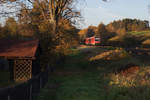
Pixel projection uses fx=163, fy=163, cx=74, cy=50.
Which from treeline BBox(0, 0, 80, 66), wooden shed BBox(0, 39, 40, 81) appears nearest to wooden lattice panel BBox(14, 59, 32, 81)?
wooden shed BBox(0, 39, 40, 81)

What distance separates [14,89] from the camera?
691cm

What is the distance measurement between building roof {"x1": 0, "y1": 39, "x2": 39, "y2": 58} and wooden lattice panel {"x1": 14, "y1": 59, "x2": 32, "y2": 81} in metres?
0.89

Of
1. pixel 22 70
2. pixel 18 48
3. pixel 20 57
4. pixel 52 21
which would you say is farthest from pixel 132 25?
pixel 20 57

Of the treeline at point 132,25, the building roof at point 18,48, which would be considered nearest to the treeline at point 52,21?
the building roof at point 18,48

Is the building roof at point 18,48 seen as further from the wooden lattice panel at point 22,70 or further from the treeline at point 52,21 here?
the treeline at point 52,21

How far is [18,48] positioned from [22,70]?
2069mm

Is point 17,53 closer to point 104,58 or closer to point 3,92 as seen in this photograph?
point 3,92

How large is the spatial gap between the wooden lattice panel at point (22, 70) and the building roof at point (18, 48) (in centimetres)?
89

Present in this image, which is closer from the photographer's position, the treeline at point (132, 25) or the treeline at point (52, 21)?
the treeline at point (52, 21)

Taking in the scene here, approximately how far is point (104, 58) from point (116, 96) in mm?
19395

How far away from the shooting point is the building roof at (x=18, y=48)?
1383 centimetres

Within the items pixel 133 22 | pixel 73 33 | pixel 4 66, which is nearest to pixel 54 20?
pixel 73 33

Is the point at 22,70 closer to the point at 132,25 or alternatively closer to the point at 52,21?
the point at 52,21

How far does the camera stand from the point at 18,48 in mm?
14867
